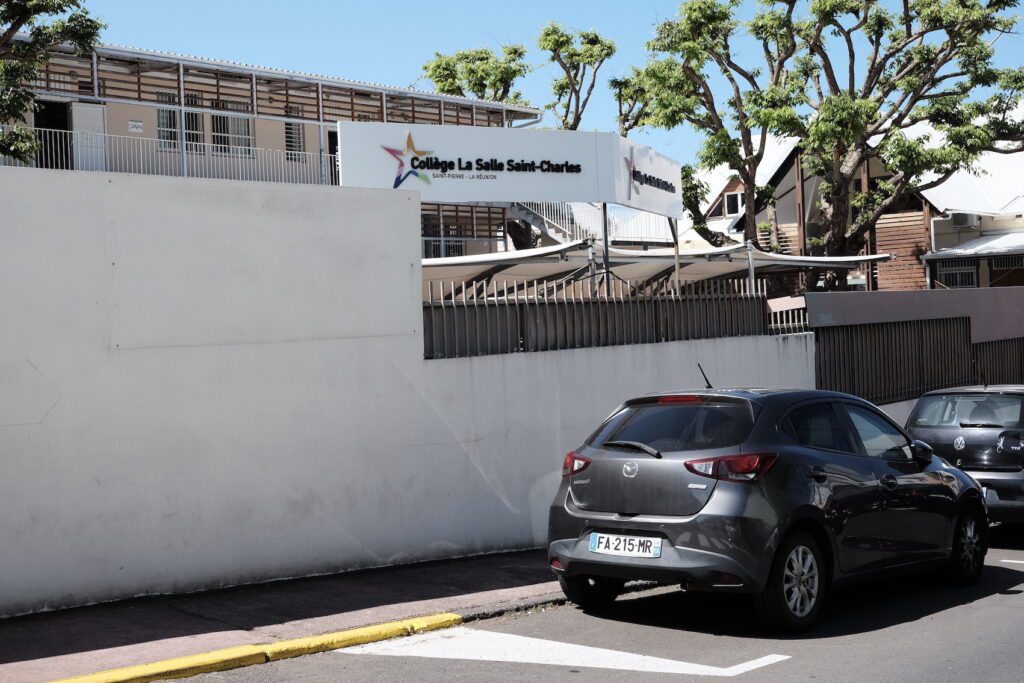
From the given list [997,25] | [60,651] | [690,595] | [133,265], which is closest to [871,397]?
[690,595]

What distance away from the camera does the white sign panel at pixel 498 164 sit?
1188 cm

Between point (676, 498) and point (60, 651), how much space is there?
385cm

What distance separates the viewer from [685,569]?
701cm

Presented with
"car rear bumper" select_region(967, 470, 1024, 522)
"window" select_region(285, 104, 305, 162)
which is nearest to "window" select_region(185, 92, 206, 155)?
"window" select_region(285, 104, 305, 162)

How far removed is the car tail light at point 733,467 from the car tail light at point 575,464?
81 cm

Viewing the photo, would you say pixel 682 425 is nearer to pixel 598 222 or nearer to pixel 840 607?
pixel 840 607

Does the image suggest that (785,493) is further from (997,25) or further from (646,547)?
(997,25)

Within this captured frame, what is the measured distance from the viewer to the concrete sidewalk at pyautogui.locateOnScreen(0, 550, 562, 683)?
676 cm

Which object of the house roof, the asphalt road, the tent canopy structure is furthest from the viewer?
the house roof

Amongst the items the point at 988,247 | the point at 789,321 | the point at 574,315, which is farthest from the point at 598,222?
the point at 574,315

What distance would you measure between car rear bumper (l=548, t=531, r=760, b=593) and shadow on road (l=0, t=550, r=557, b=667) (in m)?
1.77

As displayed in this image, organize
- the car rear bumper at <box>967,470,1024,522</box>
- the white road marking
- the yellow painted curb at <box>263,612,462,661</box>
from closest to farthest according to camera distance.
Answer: the white road marking, the yellow painted curb at <box>263,612,462,661</box>, the car rear bumper at <box>967,470,1024,522</box>

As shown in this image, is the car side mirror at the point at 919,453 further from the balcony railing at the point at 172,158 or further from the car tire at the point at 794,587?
the balcony railing at the point at 172,158

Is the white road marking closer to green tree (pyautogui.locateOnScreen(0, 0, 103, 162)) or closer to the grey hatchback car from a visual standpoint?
the grey hatchback car
